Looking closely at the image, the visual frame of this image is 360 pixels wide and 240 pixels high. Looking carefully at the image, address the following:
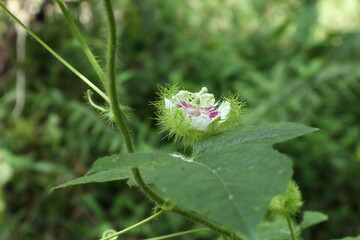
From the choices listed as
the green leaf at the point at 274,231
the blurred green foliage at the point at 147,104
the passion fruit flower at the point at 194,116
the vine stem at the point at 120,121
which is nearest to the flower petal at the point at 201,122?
the passion fruit flower at the point at 194,116

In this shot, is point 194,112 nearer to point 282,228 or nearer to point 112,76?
point 112,76

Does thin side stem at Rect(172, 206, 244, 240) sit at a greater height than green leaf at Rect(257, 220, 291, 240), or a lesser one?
lesser

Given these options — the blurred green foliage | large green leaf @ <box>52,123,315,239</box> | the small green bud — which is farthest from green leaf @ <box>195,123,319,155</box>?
the blurred green foliage

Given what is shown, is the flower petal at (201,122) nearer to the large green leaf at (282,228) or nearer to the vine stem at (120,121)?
the vine stem at (120,121)

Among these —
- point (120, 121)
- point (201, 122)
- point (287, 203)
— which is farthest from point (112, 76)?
point (287, 203)

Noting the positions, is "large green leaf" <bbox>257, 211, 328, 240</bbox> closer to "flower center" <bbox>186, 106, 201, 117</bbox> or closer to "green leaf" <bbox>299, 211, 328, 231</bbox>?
"green leaf" <bbox>299, 211, 328, 231</bbox>

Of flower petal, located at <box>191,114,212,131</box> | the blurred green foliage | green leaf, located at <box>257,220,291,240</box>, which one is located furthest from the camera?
the blurred green foliage

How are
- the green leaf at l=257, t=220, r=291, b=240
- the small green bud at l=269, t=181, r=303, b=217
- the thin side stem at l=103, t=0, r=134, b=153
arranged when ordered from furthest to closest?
1. the green leaf at l=257, t=220, r=291, b=240
2. the small green bud at l=269, t=181, r=303, b=217
3. the thin side stem at l=103, t=0, r=134, b=153
